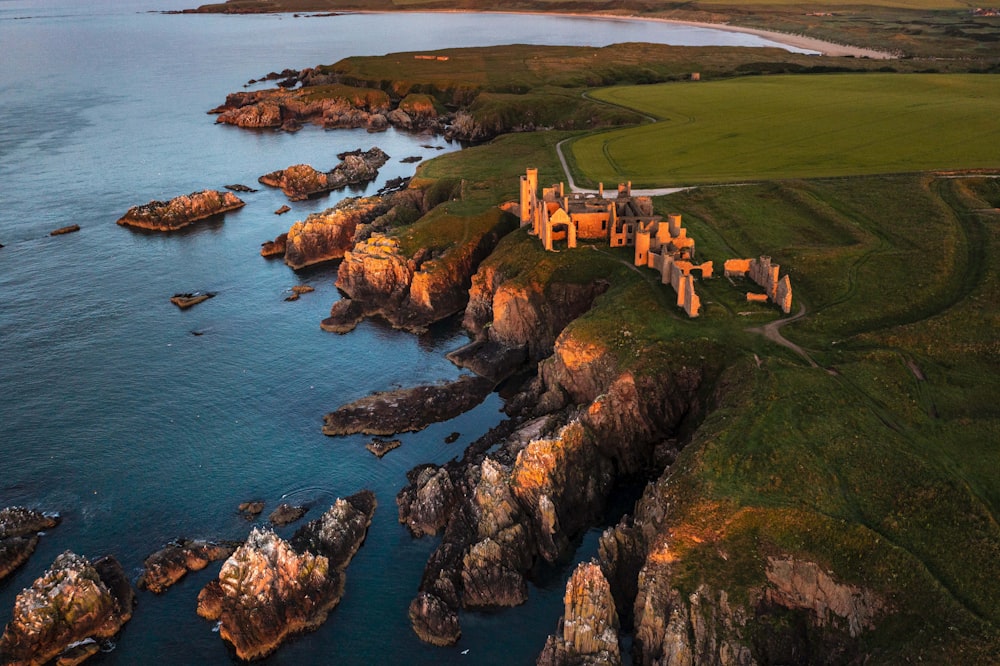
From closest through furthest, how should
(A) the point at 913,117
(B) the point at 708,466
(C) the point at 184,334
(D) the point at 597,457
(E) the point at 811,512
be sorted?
(E) the point at 811,512 → (B) the point at 708,466 → (D) the point at 597,457 → (C) the point at 184,334 → (A) the point at 913,117

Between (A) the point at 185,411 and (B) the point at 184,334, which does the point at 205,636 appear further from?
(B) the point at 184,334

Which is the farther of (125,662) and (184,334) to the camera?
(184,334)

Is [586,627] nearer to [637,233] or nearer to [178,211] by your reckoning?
[637,233]

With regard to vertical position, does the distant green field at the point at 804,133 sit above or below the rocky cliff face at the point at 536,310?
above

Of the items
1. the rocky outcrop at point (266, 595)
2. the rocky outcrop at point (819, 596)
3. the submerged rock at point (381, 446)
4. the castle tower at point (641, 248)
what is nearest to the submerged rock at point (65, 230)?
the submerged rock at point (381, 446)

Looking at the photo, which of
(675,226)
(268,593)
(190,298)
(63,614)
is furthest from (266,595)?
(190,298)

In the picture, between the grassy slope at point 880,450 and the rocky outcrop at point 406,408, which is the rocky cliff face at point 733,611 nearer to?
the grassy slope at point 880,450

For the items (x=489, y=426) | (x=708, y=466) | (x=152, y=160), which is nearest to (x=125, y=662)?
(x=489, y=426)
